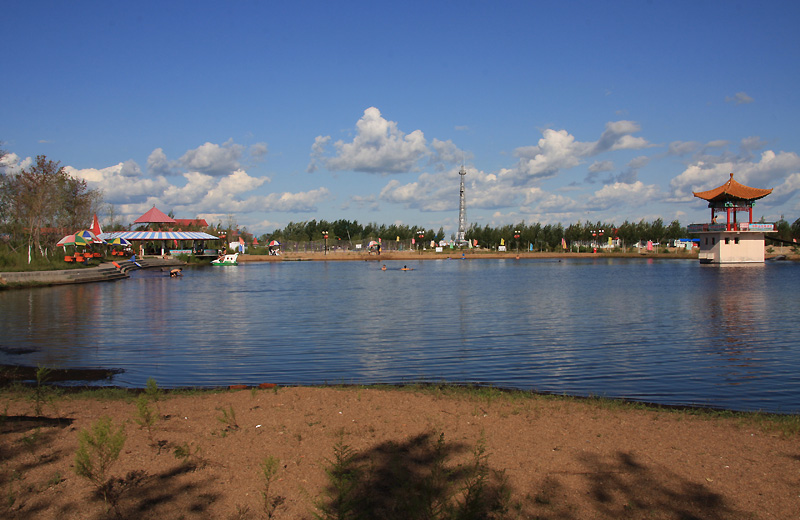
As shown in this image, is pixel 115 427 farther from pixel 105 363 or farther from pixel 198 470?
pixel 105 363

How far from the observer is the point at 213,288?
1417 inches

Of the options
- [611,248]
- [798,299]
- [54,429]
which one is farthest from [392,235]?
[54,429]

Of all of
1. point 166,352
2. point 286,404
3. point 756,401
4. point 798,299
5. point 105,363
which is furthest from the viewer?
point 798,299

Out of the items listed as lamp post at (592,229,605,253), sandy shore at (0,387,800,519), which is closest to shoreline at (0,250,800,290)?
lamp post at (592,229,605,253)

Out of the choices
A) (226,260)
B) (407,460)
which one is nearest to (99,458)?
(407,460)

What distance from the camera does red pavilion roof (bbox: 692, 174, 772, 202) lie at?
64.3 metres

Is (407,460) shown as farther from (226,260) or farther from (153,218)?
(153,218)

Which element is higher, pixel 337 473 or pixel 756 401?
pixel 337 473

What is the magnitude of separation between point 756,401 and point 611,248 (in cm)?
10227

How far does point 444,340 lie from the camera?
1566 centimetres

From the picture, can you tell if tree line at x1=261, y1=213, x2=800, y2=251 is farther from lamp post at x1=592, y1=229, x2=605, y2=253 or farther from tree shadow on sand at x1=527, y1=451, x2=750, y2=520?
tree shadow on sand at x1=527, y1=451, x2=750, y2=520

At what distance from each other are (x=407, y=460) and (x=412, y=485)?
599 mm

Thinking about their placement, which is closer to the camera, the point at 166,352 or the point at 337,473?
the point at 337,473

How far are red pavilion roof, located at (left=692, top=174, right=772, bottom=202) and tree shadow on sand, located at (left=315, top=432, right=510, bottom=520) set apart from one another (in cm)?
6969
